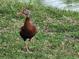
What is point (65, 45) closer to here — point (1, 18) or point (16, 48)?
point (16, 48)

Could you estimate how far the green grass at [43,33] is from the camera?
9.84 meters

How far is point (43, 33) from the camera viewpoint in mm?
11703

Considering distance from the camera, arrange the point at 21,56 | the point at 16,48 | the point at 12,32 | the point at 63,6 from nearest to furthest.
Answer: the point at 21,56 → the point at 16,48 → the point at 12,32 → the point at 63,6

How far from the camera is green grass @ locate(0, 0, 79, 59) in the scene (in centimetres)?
984

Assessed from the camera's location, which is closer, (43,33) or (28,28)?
(28,28)

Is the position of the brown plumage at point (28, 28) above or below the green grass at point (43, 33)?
above

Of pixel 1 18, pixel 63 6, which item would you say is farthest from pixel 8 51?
pixel 63 6

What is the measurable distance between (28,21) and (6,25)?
8.65ft

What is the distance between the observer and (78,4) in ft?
58.0

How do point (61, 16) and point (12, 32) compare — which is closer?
point (12, 32)

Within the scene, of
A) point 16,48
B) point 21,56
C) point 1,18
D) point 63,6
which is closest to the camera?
point 21,56

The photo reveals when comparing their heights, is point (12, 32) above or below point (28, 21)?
below

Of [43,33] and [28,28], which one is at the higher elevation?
[28,28]

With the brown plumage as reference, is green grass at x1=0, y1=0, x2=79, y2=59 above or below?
below
